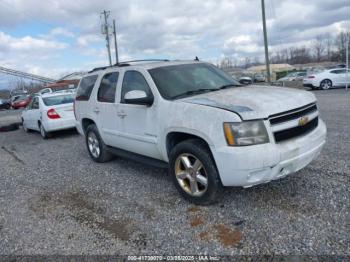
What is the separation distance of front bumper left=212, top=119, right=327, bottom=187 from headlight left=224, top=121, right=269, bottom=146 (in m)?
0.06

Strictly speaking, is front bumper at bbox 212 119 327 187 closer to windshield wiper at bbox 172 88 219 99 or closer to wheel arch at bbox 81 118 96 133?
windshield wiper at bbox 172 88 219 99

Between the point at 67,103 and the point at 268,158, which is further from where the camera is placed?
the point at 67,103

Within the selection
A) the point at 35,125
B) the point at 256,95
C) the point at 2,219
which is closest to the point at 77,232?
Answer: the point at 2,219

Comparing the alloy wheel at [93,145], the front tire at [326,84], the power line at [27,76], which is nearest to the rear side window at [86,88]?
the alloy wheel at [93,145]

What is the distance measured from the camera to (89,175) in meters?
5.83

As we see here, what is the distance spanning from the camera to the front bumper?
3.36 meters

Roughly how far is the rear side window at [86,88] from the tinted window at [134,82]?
1.28 m

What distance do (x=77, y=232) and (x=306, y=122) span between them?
2.96 m

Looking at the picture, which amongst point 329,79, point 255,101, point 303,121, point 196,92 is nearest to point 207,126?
point 255,101

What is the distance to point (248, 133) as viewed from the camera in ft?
11.1

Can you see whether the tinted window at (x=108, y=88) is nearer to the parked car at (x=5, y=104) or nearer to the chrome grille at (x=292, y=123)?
the chrome grille at (x=292, y=123)

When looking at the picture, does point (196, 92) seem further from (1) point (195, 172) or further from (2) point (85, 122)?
(2) point (85, 122)

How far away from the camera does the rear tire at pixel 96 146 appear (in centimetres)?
620

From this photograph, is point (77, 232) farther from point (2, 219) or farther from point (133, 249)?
point (2, 219)
